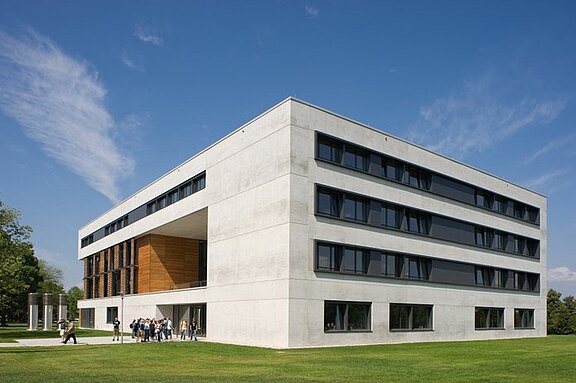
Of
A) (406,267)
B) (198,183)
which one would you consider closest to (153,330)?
(198,183)

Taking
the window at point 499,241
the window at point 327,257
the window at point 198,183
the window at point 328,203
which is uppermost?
the window at point 198,183

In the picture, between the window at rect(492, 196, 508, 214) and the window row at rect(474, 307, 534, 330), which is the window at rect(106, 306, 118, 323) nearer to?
the window row at rect(474, 307, 534, 330)

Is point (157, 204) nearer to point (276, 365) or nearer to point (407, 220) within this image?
point (407, 220)

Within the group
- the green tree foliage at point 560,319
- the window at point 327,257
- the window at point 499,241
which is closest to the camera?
the window at point 327,257

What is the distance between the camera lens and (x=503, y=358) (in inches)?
1027

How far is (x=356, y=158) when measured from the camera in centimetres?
3628

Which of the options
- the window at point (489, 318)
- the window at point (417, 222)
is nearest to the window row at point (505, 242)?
the window at point (489, 318)

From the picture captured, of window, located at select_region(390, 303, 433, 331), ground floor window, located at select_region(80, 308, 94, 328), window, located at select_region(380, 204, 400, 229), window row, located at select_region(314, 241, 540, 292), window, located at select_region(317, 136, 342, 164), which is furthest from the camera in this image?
ground floor window, located at select_region(80, 308, 94, 328)

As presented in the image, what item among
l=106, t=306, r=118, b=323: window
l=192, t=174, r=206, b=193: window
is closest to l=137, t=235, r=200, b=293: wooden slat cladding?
l=106, t=306, r=118, b=323: window

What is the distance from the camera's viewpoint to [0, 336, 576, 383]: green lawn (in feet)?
61.4

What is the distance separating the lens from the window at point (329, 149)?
3428 cm

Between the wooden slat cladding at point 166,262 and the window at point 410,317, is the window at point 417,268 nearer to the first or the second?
the window at point 410,317

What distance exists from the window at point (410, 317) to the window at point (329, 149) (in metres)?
9.97

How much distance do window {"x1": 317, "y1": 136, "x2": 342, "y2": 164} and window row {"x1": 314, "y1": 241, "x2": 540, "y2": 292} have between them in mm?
4970
